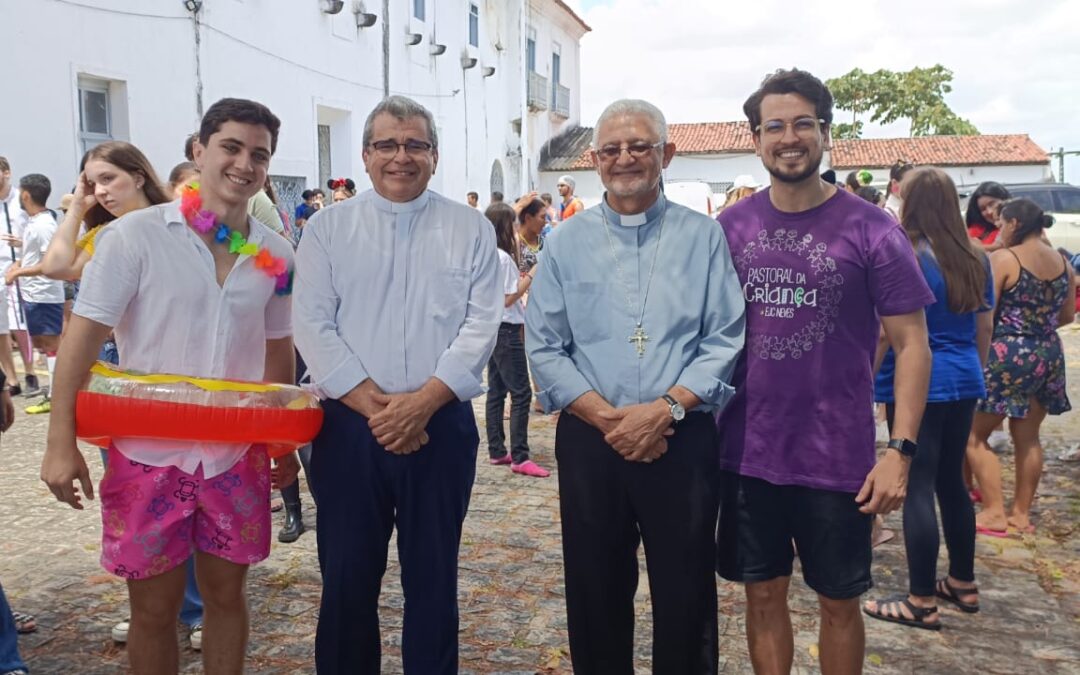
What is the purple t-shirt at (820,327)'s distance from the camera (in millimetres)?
2801

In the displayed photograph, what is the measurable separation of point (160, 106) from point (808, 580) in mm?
11024

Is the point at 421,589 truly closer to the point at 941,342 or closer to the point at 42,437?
the point at 941,342

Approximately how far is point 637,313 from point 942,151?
3658 centimetres

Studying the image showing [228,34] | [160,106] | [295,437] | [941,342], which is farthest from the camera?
[228,34]

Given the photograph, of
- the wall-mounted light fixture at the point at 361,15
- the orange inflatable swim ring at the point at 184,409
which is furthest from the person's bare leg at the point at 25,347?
the wall-mounted light fixture at the point at 361,15

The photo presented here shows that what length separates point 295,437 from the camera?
9.25 feet

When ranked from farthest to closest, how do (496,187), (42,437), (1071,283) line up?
(496,187) → (42,437) → (1071,283)

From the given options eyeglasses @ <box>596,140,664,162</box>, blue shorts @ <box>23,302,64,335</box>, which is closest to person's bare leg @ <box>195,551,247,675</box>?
eyeglasses @ <box>596,140,664,162</box>

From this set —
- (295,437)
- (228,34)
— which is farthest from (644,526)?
(228,34)

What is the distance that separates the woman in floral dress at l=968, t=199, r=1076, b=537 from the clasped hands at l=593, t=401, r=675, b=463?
339cm

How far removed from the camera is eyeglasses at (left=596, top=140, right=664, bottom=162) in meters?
2.83

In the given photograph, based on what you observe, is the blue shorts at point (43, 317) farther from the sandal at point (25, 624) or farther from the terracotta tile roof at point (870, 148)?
the terracotta tile roof at point (870, 148)

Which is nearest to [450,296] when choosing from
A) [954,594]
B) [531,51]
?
[954,594]

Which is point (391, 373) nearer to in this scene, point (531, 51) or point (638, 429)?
point (638, 429)
